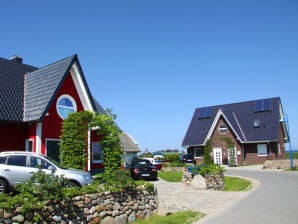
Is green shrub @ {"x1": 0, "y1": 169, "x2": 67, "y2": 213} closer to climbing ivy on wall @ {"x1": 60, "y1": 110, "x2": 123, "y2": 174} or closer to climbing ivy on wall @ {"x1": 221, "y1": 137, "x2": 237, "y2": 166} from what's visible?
climbing ivy on wall @ {"x1": 60, "y1": 110, "x2": 123, "y2": 174}

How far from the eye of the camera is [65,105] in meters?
20.1

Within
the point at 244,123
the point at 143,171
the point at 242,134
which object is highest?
the point at 244,123

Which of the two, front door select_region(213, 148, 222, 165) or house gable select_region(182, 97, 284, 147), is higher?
house gable select_region(182, 97, 284, 147)

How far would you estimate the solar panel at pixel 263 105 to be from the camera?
4369 cm

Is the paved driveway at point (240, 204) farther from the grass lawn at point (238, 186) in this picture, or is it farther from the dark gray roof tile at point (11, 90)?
the dark gray roof tile at point (11, 90)

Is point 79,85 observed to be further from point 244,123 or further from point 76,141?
point 244,123

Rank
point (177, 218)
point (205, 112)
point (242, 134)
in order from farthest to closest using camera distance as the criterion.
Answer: point (205, 112) < point (242, 134) < point (177, 218)

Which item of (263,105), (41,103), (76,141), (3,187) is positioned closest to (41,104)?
(41,103)

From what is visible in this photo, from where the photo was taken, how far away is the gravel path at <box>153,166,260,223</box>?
1270cm

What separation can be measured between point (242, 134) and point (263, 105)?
527 cm

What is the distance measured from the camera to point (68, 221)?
945 centimetres

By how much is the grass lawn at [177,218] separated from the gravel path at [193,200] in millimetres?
379

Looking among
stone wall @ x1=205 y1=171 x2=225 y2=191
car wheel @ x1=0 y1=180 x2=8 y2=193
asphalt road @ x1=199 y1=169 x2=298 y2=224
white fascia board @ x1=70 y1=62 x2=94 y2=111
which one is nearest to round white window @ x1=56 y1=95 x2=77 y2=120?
white fascia board @ x1=70 y1=62 x2=94 y2=111

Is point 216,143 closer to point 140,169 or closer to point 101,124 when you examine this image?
point 140,169
